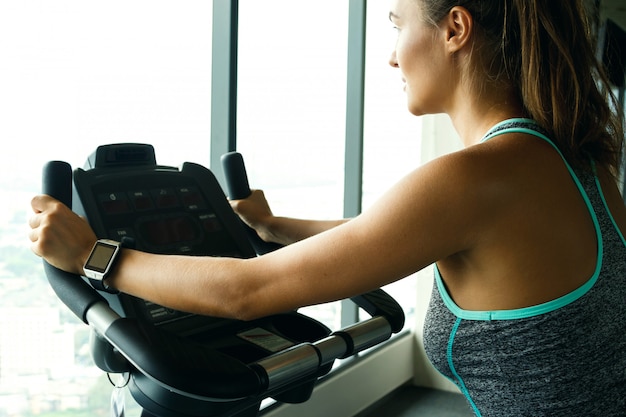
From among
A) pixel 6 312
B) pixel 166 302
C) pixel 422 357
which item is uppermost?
pixel 166 302

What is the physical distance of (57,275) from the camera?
3.88ft

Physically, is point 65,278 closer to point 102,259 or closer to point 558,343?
point 102,259

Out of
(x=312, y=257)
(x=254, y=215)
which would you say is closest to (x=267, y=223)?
(x=254, y=215)

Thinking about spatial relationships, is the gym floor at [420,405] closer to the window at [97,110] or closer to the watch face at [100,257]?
the window at [97,110]

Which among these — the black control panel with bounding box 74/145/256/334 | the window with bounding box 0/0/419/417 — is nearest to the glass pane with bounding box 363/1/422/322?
the window with bounding box 0/0/419/417

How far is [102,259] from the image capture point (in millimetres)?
1152

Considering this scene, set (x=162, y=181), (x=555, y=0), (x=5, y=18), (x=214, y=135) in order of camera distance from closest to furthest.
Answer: (x=555, y=0)
(x=162, y=181)
(x=5, y=18)
(x=214, y=135)

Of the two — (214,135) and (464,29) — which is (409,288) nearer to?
(214,135)

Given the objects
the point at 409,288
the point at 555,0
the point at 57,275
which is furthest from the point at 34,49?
the point at 409,288

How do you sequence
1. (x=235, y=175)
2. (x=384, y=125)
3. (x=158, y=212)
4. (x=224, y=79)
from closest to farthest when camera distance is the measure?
(x=158, y=212) → (x=235, y=175) → (x=224, y=79) → (x=384, y=125)

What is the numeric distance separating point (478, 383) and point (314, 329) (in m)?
0.35

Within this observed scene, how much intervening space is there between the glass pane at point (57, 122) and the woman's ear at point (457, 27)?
3.38ft

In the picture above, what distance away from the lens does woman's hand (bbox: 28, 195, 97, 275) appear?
1.15 m

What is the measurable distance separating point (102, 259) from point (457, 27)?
2.48 feet
